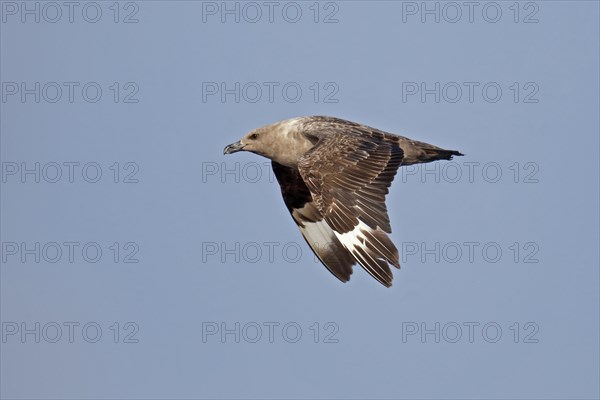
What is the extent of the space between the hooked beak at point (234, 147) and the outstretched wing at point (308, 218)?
0.87m

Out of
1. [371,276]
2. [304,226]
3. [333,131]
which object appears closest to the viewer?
[371,276]

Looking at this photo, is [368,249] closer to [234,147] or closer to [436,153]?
[436,153]

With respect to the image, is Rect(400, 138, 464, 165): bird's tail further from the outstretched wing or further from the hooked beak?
the hooked beak

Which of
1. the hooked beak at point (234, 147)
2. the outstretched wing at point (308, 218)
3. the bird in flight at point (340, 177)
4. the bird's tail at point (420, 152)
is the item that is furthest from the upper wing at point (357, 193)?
the hooked beak at point (234, 147)

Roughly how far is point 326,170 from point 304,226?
330 cm

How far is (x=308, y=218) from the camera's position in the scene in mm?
23922

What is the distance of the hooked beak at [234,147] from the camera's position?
23422 millimetres

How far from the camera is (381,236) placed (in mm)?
20109

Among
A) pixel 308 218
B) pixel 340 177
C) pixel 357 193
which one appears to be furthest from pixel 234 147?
pixel 357 193

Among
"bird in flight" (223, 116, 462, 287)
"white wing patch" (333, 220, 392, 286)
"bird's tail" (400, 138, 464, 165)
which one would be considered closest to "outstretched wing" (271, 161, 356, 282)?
"bird in flight" (223, 116, 462, 287)

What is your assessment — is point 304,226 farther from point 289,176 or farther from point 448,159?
point 448,159

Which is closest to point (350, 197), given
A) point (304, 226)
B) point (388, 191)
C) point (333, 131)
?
point (388, 191)

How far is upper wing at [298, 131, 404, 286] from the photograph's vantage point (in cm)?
1998

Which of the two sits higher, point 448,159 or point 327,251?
point 448,159
